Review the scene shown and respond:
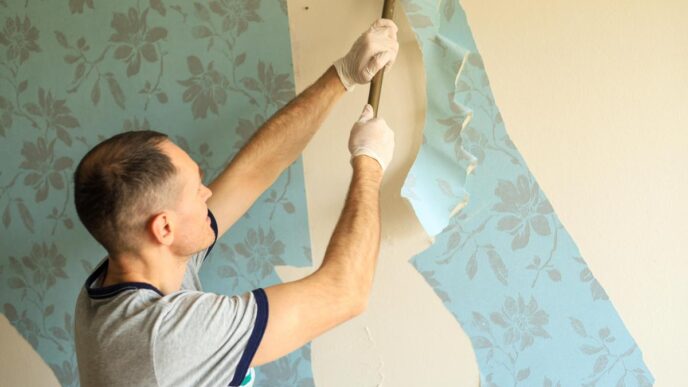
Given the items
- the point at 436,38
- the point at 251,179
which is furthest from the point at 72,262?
the point at 436,38

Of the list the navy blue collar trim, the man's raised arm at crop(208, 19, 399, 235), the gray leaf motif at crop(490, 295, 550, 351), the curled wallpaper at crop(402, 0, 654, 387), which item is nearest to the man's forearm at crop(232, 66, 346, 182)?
the man's raised arm at crop(208, 19, 399, 235)

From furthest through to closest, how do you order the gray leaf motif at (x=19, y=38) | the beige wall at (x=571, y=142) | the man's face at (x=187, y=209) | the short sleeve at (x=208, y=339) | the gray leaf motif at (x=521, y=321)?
the gray leaf motif at (x=19, y=38) < the gray leaf motif at (x=521, y=321) < the beige wall at (x=571, y=142) < the man's face at (x=187, y=209) < the short sleeve at (x=208, y=339)

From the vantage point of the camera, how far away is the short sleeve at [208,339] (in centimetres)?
100

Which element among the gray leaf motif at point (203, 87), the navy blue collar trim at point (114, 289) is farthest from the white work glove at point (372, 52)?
the navy blue collar trim at point (114, 289)

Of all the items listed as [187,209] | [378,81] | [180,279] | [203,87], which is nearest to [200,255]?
[180,279]

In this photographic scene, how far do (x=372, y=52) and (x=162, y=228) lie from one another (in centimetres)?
49

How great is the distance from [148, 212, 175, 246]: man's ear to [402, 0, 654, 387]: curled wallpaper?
44 cm

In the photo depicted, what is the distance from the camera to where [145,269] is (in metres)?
1.13

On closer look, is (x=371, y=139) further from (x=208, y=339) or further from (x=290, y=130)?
(x=208, y=339)

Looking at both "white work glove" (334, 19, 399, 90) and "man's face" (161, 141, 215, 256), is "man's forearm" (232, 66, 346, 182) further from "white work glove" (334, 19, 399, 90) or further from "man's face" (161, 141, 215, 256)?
"man's face" (161, 141, 215, 256)

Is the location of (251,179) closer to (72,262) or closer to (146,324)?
(146,324)

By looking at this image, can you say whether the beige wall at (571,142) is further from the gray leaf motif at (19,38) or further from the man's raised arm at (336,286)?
the gray leaf motif at (19,38)

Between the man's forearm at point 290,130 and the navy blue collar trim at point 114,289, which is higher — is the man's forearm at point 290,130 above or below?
above

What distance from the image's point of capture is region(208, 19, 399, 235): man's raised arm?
130 cm
